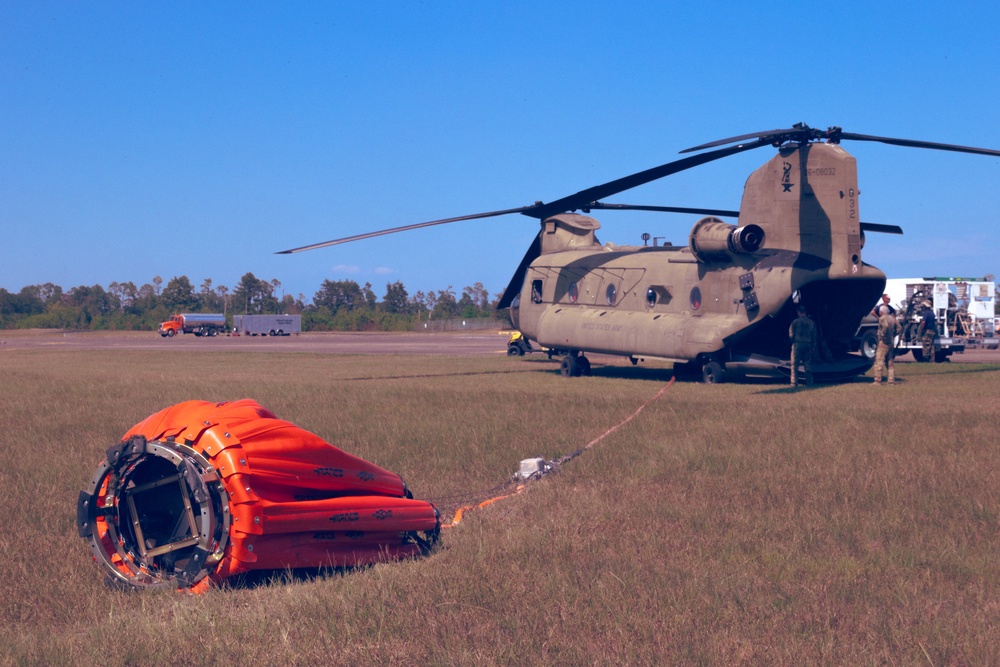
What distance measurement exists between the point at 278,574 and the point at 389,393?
1233 centimetres

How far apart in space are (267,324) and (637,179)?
270ft

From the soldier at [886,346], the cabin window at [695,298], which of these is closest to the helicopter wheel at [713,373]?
the cabin window at [695,298]

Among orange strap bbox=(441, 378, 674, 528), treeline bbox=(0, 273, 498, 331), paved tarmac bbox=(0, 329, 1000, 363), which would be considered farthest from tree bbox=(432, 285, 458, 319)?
orange strap bbox=(441, 378, 674, 528)

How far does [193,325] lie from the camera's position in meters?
94.9

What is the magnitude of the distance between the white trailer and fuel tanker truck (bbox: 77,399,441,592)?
92.8m

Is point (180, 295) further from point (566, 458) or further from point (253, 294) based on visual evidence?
point (566, 458)

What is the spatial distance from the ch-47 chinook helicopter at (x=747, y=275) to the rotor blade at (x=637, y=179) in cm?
4

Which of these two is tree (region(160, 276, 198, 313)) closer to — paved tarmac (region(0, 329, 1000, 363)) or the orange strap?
paved tarmac (region(0, 329, 1000, 363))

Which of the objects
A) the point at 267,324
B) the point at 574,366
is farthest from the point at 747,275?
the point at 267,324

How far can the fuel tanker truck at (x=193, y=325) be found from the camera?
3725 inches

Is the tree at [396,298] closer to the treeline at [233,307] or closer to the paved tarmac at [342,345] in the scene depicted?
the treeline at [233,307]

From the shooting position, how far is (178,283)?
162750 millimetres

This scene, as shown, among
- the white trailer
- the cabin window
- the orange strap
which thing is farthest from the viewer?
the white trailer

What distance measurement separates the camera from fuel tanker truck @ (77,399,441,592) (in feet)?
18.1
